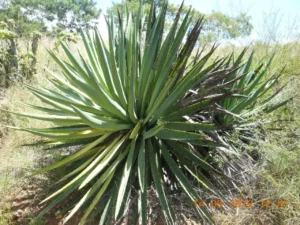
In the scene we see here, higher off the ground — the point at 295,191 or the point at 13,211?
the point at 295,191

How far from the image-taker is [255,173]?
2889mm

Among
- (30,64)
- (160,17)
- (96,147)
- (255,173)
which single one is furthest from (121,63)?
(30,64)

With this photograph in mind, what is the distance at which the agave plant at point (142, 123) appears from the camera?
2.55 metres

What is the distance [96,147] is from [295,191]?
5.86ft

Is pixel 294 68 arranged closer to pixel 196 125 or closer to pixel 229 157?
pixel 229 157

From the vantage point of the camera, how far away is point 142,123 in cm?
276

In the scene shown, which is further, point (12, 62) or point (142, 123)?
point (12, 62)
